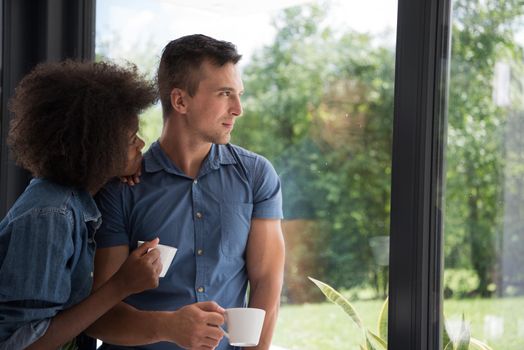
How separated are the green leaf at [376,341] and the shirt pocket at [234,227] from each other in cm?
41

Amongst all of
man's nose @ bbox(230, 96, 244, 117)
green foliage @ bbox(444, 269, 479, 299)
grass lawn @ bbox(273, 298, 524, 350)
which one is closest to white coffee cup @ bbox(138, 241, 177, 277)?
man's nose @ bbox(230, 96, 244, 117)

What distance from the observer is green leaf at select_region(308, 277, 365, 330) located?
1959 mm

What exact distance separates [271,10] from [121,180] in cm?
75

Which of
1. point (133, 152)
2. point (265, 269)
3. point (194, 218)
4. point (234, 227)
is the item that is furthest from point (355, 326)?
point (133, 152)

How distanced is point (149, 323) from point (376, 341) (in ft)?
1.93

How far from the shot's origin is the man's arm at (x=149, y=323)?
1.70m

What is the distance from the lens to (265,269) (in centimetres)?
200

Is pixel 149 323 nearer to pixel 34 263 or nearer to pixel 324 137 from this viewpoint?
pixel 34 263

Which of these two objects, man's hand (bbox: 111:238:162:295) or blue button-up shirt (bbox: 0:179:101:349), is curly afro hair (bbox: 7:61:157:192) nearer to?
blue button-up shirt (bbox: 0:179:101:349)

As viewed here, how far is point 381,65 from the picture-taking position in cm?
191

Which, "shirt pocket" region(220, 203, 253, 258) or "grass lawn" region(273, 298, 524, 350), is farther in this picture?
"shirt pocket" region(220, 203, 253, 258)

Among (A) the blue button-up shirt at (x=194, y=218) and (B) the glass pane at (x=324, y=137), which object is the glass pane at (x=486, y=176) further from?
(A) the blue button-up shirt at (x=194, y=218)

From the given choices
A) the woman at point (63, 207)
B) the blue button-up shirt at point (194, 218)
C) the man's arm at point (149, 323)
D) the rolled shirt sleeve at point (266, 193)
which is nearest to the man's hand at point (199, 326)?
the man's arm at point (149, 323)

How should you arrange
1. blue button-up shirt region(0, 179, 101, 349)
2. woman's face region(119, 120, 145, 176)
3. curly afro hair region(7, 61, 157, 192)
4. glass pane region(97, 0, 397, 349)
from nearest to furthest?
blue button-up shirt region(0, 179, 101, 349)
curly afro hair region(7, 61, 157, 192)
woman's face region(119, 120, 145, 176)
glass pane region(97, 0, 397, 349)
